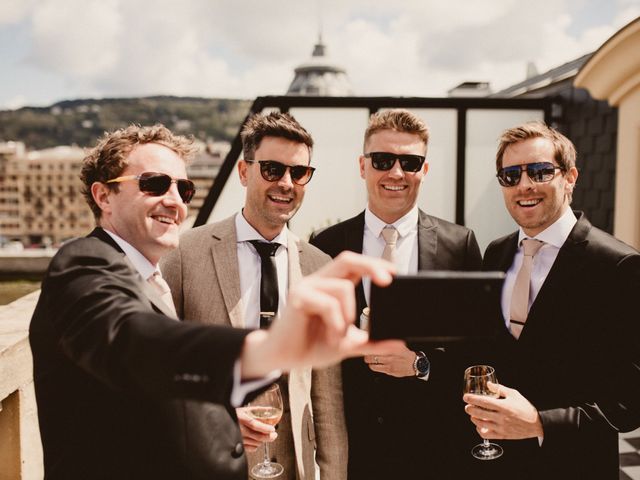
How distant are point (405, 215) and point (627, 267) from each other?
1223mm

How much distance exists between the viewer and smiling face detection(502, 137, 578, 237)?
2.65 metres

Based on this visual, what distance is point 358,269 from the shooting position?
3.65 feet

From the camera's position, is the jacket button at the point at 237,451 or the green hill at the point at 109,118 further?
the green hill at the point at 109,118

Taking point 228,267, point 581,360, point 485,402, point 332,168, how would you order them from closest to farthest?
point 485,402
point 581,360
point 228,267
point 332,168

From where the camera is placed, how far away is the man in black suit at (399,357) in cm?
280

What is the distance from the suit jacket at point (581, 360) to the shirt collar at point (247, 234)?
4.17 feet

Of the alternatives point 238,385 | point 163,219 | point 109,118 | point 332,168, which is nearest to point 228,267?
point 163,219

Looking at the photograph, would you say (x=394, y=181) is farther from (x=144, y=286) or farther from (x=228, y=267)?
(x=144, y=286)

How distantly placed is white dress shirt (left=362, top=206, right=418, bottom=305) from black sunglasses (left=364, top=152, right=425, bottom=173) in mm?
271

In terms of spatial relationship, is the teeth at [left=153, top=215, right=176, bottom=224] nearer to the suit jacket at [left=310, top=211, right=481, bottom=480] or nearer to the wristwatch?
the suit jacket at [left=310, top=211, right=481, bottom=480]

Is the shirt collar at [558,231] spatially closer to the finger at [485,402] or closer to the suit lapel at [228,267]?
the finger at [485,402]

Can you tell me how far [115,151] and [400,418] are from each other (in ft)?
6.41

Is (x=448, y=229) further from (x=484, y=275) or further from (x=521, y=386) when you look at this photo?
(x=484, y=275)

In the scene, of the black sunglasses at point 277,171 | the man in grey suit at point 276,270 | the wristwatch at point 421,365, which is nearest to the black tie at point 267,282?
the man in grey suit at point 276,270
